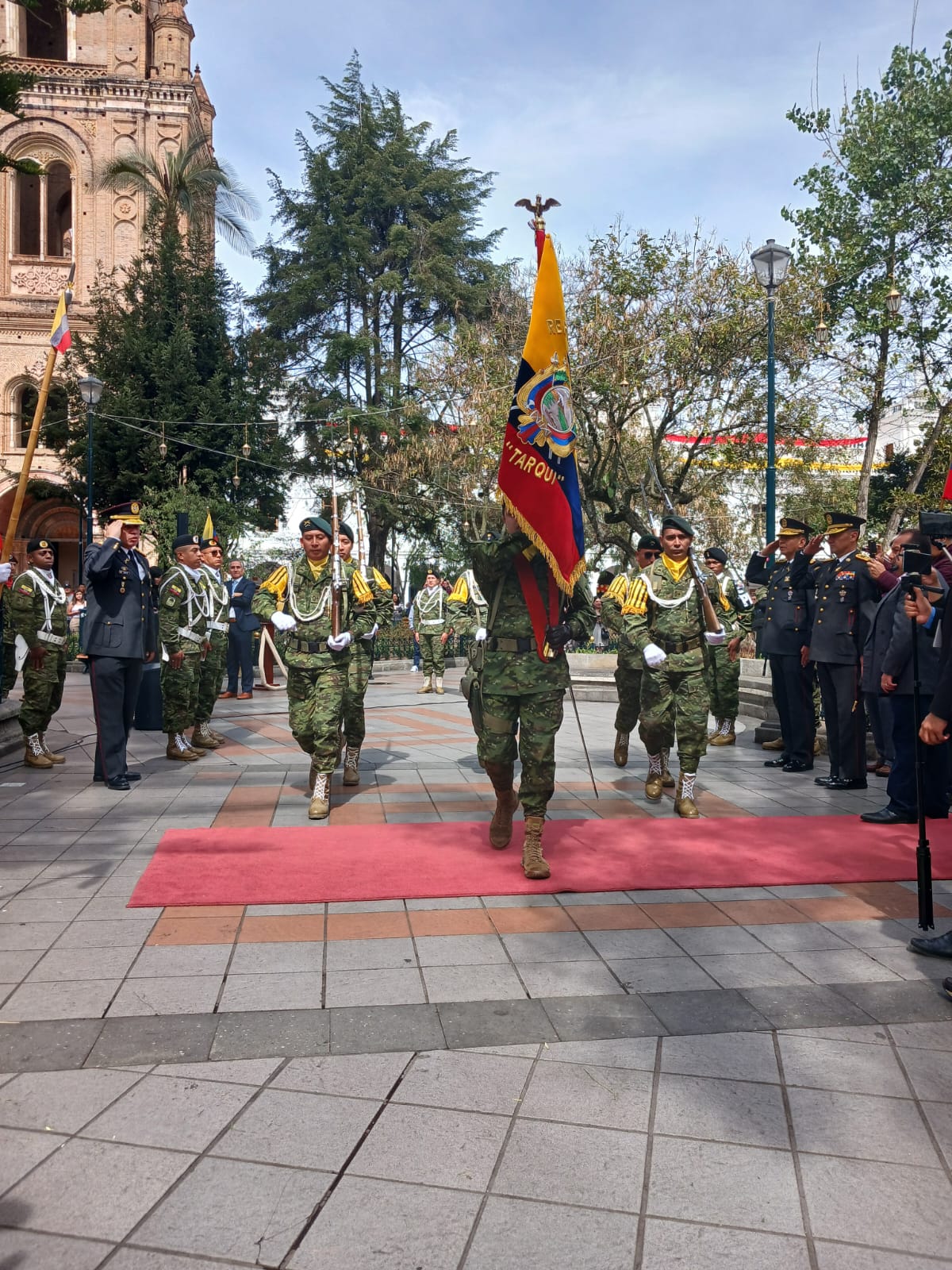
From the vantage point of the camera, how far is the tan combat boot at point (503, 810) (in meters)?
5.90

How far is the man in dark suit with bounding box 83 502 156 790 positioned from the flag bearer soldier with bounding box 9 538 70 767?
113cm

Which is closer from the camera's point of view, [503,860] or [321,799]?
[503,860]

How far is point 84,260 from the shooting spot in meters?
35.0

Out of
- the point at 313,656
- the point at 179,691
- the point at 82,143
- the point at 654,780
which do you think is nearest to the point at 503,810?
the point at 313,656

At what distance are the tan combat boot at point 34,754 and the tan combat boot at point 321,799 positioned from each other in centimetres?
322

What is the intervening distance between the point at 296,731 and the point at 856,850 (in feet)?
12.6

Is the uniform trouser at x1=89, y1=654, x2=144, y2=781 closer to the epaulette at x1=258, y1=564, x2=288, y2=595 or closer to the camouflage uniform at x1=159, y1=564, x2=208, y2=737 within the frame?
the camouflage uniform at x1=159, y1=564, x2=208, y2=737

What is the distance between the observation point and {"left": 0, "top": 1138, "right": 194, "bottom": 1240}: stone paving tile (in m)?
2.43

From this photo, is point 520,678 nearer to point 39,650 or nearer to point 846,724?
point 846,724

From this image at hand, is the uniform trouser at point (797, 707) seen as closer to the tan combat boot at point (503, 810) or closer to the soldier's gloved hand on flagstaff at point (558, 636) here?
the tan combat boot at point (503, 810)

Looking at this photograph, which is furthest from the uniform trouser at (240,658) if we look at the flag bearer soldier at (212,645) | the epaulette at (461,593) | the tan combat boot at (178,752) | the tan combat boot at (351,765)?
the tan combat boot at (351,765)

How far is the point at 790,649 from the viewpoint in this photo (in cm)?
966

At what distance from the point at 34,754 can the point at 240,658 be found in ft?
22.8

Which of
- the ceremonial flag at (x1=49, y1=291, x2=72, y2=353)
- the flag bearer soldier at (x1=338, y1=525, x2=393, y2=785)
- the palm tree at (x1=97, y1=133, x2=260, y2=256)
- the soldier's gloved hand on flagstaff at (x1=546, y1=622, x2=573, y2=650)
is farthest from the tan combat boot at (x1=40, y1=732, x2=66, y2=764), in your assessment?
the palm tree at (x1=97, y1=133, x2=260, y2=256)
